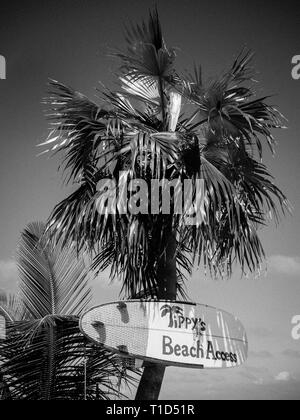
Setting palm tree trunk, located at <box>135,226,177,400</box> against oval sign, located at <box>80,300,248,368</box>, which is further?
palm tree trunk, located at <box>135,226,177,400</box>

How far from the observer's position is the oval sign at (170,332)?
598 centimetres

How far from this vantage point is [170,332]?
20.3 feet

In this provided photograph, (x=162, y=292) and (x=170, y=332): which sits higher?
(x=162, y=292)

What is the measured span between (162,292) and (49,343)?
1.46 meters

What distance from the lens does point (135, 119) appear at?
745cm

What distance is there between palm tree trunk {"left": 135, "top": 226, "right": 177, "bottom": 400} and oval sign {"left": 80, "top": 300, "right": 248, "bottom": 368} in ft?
0.90

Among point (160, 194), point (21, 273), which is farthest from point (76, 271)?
point (160, 194)

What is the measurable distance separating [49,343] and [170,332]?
158 cm

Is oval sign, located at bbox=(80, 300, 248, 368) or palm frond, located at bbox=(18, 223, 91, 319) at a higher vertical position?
palm frond, located at bbox=(18, 223, 91, 319)

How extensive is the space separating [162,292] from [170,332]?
551mm

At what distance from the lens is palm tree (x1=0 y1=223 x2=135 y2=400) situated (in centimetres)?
695

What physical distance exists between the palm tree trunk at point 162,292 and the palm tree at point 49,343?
2.15 ft

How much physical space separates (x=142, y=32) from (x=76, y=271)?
3.11 meters

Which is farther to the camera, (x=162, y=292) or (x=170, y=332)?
(x=162, y=292)
